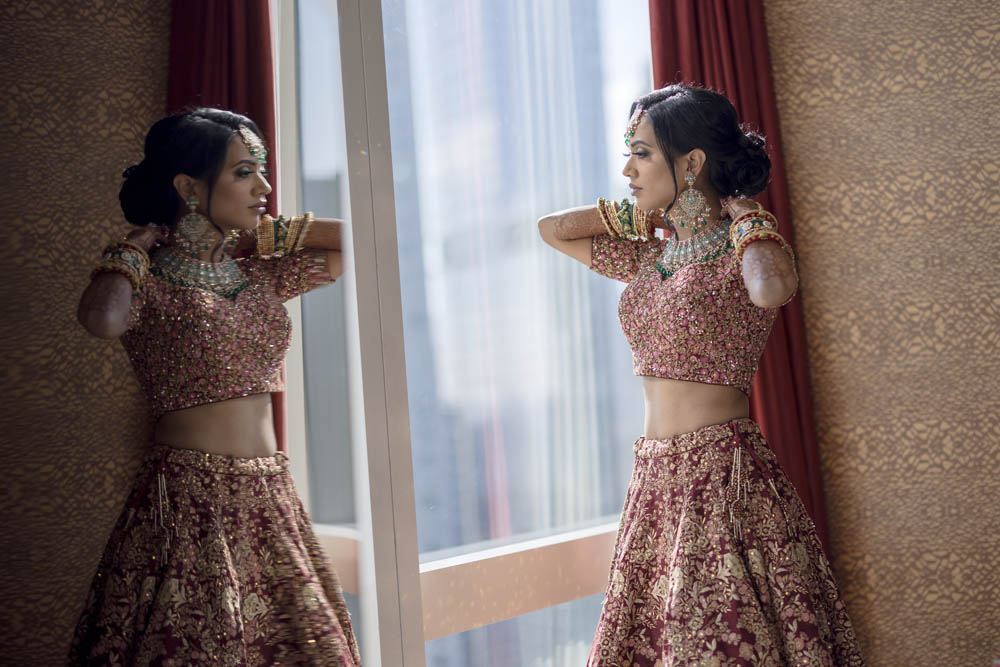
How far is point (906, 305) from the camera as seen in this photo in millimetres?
2150

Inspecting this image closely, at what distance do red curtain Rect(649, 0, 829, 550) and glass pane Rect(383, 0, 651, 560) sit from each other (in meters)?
0.12

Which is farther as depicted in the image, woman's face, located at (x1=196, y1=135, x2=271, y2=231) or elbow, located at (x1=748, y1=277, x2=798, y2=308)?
elbow, located at (x1=748, y1=277, x2=798, y2=308)

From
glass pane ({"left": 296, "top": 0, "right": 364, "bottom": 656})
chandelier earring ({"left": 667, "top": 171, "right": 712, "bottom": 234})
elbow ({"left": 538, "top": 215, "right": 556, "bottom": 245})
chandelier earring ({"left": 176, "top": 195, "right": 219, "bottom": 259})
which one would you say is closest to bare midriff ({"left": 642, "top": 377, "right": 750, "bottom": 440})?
chandelier earring ({"left": 667, "top": 171, "right": 712, "bottom": 234})

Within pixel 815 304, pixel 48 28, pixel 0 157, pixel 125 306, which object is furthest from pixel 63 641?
pixel 815 304

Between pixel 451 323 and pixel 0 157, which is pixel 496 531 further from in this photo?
pixel 0 157

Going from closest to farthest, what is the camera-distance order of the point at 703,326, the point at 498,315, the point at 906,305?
the point at 703,326, the point at 498,315, the point at 906,305

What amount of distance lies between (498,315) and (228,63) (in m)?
0.99

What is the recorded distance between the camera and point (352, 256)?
1.26m

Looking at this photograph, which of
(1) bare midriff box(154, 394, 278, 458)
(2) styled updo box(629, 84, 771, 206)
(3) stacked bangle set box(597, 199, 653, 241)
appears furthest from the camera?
(3) stacked bangle set box(597, 199, 653, 241)

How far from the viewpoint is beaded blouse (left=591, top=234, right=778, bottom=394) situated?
1.56m

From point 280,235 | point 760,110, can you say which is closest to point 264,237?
point 280,235

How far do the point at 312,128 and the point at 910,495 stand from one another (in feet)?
5.89

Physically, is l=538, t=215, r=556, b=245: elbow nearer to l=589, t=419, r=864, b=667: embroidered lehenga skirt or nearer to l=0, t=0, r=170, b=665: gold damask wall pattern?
l=589, t=419, r=864, b=667: embroidered lehenga skirt

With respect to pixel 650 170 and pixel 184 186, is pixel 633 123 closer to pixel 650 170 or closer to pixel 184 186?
pixel 650 170
